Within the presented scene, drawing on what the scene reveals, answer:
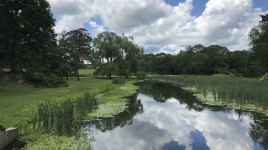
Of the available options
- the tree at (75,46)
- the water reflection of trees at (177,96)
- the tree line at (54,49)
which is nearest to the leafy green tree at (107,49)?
the tree line at (54,49)

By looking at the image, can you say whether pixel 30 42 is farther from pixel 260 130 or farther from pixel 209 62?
pixel 209 62

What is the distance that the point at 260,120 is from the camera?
15922 mm

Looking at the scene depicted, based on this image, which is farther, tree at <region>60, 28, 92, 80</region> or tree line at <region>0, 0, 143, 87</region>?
tree at <region>60, 28, 92, 80</region>

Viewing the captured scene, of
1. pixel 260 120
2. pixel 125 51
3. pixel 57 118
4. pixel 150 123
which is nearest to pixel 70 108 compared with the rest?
pixel 57 118

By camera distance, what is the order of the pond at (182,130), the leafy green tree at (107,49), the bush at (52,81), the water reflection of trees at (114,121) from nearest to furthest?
the pond at (182,130) < the water reflection of trees at (114,121) < the bush at (52,81) < the leafy green tree at (107,49)

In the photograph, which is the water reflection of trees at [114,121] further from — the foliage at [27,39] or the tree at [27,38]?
the tree at [27,38]

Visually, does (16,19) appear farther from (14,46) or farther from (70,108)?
(70,108)

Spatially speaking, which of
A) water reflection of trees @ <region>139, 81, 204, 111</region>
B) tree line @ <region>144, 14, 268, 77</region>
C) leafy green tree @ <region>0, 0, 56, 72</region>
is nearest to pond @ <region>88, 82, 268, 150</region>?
water reflection of trees @ <region>139, 81, 204, 111</region>

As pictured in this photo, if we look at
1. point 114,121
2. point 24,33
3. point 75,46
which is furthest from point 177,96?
point 75,46

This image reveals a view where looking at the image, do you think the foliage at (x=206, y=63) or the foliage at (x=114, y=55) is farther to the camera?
the foliage at (x=206, y=63)

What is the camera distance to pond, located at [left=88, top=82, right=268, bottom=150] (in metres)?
11.5

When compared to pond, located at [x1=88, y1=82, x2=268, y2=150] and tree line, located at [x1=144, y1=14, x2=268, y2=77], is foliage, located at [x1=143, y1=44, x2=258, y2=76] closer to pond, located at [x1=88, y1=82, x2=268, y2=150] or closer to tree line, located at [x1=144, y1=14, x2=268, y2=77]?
tree line, located at [x1=144, y1=14, x2=268, y2=77]

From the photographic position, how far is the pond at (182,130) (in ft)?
37.6

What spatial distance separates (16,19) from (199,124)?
78.3 feet
